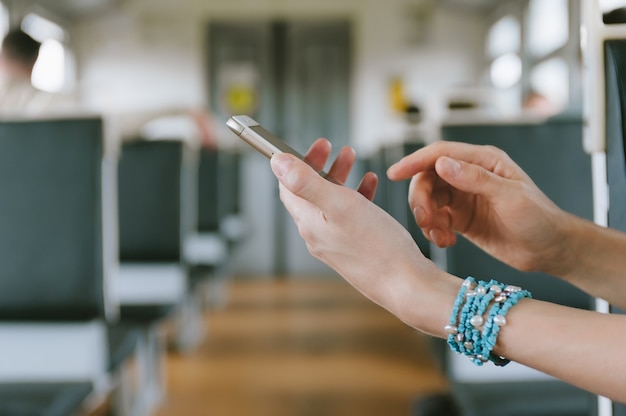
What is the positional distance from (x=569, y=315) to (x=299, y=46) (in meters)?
7.02

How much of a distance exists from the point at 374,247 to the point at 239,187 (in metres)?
5.07

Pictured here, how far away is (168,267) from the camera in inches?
104

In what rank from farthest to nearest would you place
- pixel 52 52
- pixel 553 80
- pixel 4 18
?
pixel 52 52
pixel 4 18
pixel 553 80

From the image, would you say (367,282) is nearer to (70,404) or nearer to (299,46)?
(70,404)

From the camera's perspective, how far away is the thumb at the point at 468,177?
2.25 feet

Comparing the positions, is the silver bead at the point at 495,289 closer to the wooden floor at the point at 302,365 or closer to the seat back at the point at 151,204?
the wooden floor at the point at 302,365

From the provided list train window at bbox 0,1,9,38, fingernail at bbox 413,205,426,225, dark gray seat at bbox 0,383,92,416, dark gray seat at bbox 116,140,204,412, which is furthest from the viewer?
train window at bbox 0,1,9,38

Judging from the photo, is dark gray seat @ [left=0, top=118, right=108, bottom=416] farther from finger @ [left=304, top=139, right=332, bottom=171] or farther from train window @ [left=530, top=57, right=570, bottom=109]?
train window @ [left=530, top=57, right=570, bottom=109]

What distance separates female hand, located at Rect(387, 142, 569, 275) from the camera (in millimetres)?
737

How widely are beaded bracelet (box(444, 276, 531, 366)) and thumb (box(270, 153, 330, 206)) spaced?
6.2 inches

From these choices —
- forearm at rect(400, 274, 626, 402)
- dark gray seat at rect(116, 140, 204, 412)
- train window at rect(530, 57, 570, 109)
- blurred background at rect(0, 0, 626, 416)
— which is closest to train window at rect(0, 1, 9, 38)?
blurred background at rect(0, 0, 626, 416)

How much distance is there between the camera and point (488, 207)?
0.81 m

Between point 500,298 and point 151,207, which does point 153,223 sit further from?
point 500,298

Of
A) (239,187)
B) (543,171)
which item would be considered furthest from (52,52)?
(543,171)
